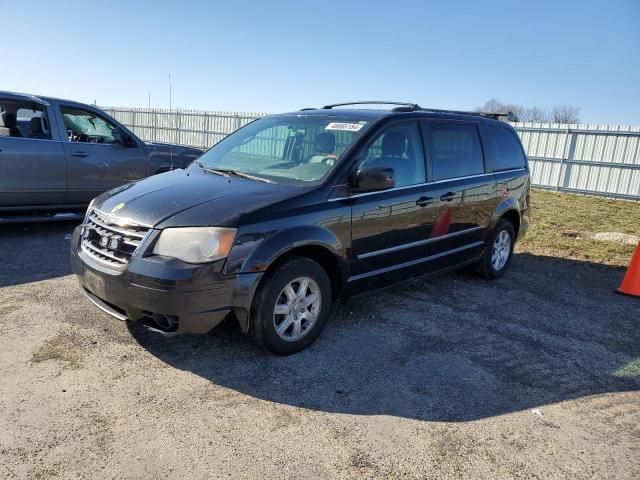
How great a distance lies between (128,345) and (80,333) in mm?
455

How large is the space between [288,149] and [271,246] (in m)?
1.40

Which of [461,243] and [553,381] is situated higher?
[461,243]

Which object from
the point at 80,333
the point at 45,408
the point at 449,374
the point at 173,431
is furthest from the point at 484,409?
the point at 80,333

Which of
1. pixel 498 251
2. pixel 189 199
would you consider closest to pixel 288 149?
A: pixel 189 199

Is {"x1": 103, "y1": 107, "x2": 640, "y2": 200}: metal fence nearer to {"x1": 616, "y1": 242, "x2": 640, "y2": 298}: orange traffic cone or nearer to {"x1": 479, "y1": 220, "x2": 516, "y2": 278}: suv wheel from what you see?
{"x1": 616, "y1": 242, "x2": 640, "y2": 298}: orange traffic cone

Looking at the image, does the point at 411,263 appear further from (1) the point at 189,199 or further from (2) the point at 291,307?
(1) the point at 189,199

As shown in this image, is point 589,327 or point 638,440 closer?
point 638,440

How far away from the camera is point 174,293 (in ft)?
10.4

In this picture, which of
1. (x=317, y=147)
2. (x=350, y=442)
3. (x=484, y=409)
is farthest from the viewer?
(x=317, y=147)

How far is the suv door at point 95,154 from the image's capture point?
23.5 feet

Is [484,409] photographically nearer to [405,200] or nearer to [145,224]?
[405,200]

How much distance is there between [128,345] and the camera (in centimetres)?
379

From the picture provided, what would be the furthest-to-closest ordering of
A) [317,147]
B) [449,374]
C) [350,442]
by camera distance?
[317,147] < [449,374] < [350,442]

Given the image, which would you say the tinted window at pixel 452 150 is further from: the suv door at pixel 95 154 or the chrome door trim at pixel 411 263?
the suv door at pixel 95 154
